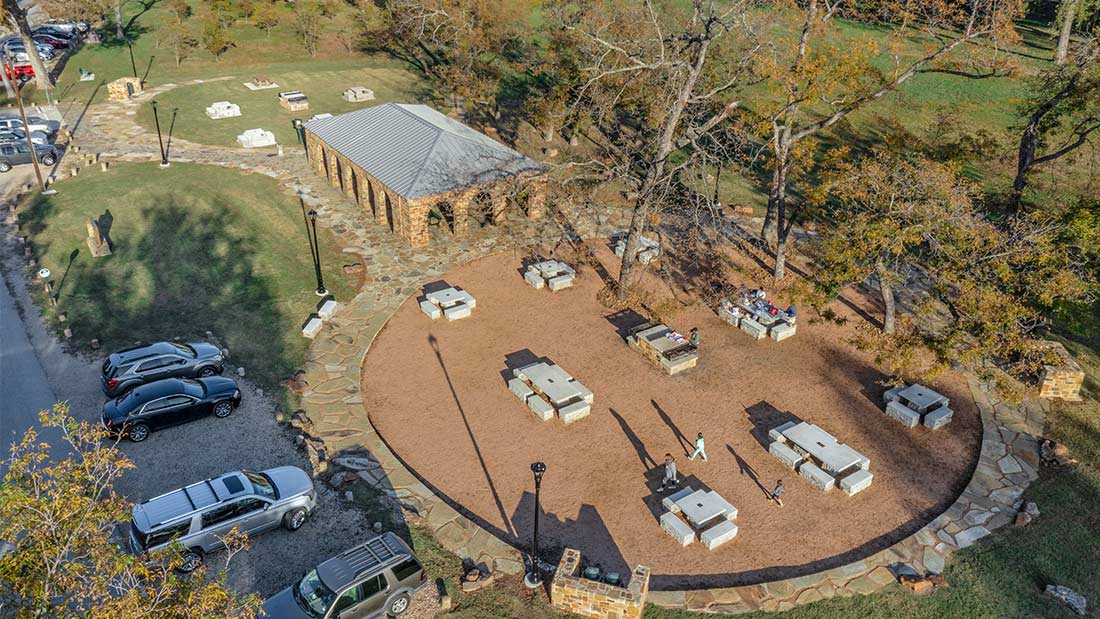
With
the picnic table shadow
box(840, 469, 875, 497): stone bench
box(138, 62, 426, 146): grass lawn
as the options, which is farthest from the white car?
box(840, 469, 875, 497): stone bench

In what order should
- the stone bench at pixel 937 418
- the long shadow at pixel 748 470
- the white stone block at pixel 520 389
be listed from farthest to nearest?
the white stone block at pixel 520 389, the stone bench at pixel 937 418, the long shadow at pixel 748 470

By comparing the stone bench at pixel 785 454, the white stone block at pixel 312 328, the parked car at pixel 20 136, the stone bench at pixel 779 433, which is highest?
the parked car at pixel 20 136

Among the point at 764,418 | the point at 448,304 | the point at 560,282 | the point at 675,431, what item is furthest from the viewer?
the point at 560,282

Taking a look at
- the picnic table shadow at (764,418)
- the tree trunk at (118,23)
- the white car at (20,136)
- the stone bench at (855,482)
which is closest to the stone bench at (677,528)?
the picnic table shadow at (764,418)

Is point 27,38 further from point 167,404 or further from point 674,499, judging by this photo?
point 674,499

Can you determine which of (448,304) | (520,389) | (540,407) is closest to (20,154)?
(448,304)

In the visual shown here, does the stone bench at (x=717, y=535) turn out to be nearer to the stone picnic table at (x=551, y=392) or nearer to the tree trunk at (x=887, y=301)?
the stone picnic table at (x=551, y=392)

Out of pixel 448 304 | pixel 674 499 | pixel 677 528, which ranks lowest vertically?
pixel 677 528

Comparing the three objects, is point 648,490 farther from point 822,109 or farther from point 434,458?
point 822,109
